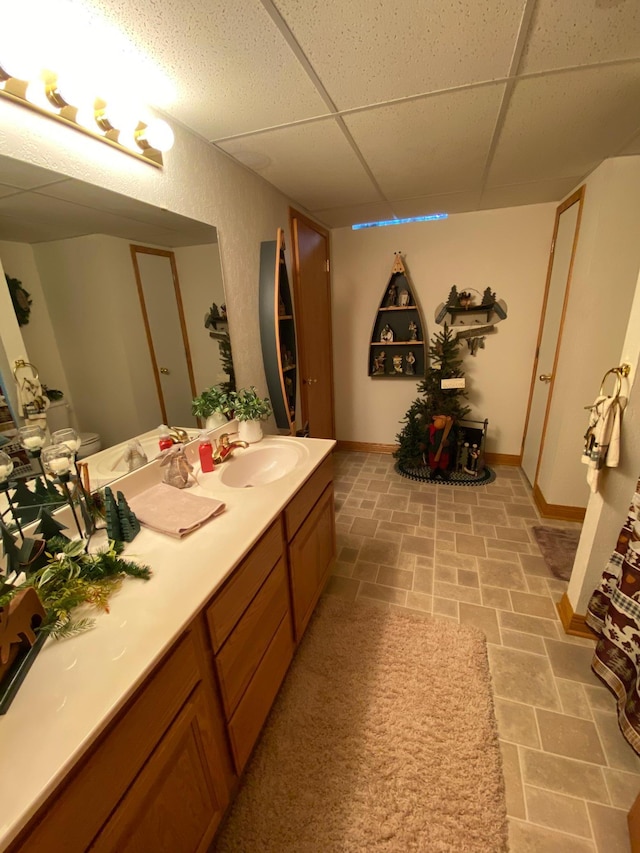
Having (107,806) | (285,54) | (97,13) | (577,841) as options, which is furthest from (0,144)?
(577,841)

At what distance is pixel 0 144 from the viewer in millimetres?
900

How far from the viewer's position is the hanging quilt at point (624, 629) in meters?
1.23

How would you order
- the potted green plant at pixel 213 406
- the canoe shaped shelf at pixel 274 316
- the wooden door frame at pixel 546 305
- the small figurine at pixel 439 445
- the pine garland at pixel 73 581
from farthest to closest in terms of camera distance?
1. the small figurine at pixel 439 445
2. the wooden door frame at pixel 546 305
3. the canoe shaped shelf at pixel 274 316
4. the potted green plant at pixel 213 406
5. the pine garland at pixel 73 581

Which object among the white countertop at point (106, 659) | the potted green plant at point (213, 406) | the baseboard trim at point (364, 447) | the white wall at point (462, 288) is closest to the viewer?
the white countertop at point (106, 659)

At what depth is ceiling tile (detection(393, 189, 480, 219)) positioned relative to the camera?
252 centimetres

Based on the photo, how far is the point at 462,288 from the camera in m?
3.14

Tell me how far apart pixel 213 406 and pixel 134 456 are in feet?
1.64

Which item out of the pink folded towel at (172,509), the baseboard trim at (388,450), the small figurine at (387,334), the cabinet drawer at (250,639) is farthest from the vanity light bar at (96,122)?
the baseboard trim at (388,450)

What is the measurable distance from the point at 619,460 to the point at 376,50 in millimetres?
1689

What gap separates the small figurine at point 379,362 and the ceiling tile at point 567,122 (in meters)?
1.62

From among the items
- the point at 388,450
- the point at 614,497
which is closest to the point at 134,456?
the point at 614,497

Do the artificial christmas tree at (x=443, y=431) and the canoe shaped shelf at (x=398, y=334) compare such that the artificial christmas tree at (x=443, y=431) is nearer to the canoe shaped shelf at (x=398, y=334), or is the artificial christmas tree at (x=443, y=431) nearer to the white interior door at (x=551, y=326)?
the canoe shaped shelf at (x=398, y=334)

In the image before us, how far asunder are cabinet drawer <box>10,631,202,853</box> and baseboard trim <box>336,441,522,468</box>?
3146 millimetres

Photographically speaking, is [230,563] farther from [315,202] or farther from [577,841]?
[315,202]
